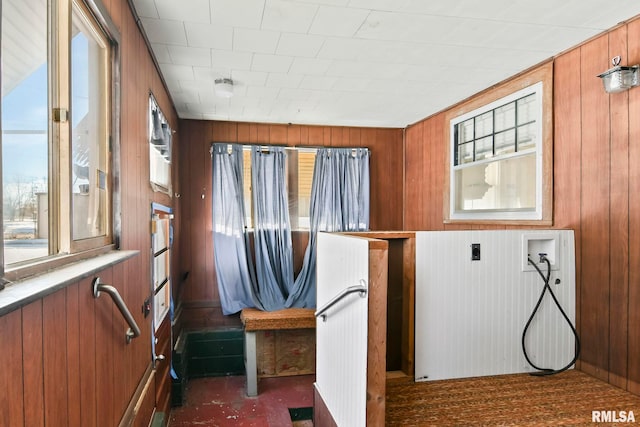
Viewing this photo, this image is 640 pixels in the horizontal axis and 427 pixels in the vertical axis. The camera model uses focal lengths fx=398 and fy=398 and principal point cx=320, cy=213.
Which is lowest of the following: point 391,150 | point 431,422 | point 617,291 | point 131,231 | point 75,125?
point 431,422

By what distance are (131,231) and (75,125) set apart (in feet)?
2.58

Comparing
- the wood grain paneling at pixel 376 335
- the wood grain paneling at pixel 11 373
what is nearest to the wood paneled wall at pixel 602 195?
the wood grain paneling at pixel 376 335

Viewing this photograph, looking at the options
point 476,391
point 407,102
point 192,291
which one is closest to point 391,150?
point 407,102

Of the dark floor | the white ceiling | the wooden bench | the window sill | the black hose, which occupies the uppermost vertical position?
the white ceiling

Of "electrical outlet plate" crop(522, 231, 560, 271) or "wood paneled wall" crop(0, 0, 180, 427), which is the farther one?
"electrical outlet plate" crop(522, 231, 560, 271)

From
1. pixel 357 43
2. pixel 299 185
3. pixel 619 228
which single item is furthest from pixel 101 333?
pixel 299 185

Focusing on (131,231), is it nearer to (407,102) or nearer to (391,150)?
(407,102)

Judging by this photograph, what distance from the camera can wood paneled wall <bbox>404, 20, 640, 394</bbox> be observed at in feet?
7.23

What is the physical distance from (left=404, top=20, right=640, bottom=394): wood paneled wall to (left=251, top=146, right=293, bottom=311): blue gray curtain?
2.77m

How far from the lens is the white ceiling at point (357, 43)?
2.12m

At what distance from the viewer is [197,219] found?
180 inches

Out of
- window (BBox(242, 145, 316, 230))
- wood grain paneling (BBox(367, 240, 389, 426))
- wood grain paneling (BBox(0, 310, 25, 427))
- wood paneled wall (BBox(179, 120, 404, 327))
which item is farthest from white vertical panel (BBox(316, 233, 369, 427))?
wood paneled wall (BBox(179, 120, 404, 327))

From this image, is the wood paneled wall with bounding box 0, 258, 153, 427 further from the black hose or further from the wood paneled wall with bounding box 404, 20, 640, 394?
the wood paneled wall with bounding box 404, 20, 640, 394

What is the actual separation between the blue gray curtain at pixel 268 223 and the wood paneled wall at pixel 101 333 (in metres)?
1.51
